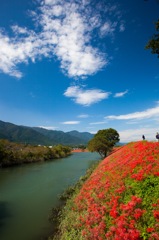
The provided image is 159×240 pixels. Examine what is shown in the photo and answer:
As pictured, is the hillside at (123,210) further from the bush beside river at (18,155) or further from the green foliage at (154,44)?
the bush beside river at (18,155)

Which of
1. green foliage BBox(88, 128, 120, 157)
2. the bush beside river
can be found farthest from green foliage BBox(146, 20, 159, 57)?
the bush beside river

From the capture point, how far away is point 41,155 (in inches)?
3583

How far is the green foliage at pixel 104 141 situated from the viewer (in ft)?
233

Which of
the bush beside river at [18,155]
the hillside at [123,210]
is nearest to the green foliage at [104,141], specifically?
the bush beside river at [18,155]

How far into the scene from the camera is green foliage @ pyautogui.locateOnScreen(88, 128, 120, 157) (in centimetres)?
7088

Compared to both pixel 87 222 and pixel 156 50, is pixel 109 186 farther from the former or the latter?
pixel 156 50

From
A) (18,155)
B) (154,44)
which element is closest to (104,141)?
(18,155)

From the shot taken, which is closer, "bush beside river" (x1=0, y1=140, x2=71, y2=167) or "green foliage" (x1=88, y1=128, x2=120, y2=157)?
"bush beside river" (x1=0, y1=140, x2=71, y2=167)

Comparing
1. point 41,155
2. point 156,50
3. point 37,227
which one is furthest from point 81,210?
point 41,155

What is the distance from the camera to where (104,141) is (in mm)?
71938

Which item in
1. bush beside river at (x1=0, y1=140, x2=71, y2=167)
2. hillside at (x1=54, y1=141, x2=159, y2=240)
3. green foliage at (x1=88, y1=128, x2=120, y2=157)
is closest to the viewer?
hillside at (x1=54, y1=141, x2=159, y2=240)

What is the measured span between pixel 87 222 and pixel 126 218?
299 centimetres

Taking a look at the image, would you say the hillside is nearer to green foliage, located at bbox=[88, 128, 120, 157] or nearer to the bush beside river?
green foliage, located at bbox=[88, 128, 120, 157]

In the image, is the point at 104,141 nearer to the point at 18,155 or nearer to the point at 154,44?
the point at 18,155
